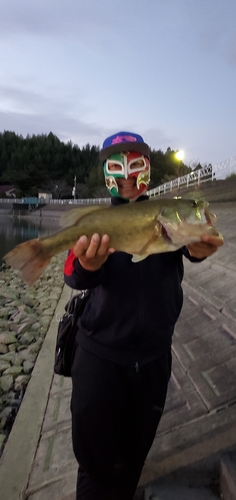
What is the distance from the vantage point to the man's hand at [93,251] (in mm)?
2057

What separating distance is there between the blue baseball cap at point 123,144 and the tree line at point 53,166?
63897 millimetres

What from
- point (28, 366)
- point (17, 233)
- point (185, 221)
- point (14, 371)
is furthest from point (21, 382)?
point (17, 233)

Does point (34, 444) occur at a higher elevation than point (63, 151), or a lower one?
lower

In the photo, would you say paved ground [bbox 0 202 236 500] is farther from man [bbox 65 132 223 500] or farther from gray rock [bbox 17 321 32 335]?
gray rock [bbox 17 321 32 335]

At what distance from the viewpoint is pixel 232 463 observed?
8.18 ft

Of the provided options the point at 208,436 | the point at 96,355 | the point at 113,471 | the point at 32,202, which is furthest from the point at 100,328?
the point at 32,202

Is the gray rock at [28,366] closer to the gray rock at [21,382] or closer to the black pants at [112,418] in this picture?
the gray rock at [21,382]

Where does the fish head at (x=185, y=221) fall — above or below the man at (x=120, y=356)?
above

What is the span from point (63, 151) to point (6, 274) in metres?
90.8

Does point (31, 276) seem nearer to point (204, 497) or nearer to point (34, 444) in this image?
point (204, 497)

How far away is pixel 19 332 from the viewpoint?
25.9 feet

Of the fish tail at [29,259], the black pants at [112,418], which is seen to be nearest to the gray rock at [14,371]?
the black pants at [112,418]

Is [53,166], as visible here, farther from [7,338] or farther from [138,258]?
[138,258]

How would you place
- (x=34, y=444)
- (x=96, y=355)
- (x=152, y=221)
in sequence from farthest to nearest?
(x=34, y=444) → (x=96, y=355) → (x=152, y=221)
